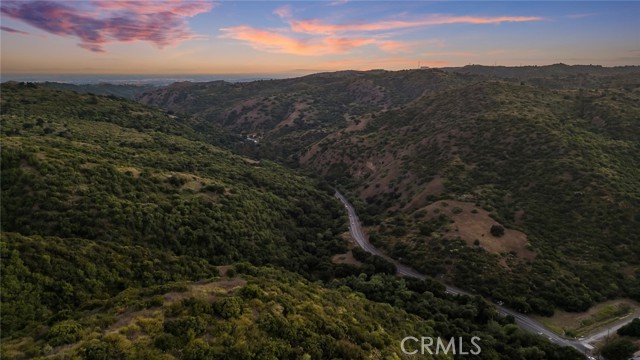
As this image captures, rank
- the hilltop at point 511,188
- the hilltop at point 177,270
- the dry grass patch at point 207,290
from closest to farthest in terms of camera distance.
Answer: the hilltop at point 177,270 → the dry grass patch at point 207,290 → the hilltop at point 511,188

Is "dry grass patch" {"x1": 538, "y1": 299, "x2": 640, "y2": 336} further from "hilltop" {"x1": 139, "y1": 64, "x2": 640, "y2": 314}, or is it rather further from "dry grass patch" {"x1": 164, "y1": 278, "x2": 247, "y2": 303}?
"dry grass patch" {"x1": 164, "y1": 278, "x2": 247, "y2": 303}

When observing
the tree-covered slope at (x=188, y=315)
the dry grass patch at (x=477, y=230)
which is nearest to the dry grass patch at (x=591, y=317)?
the tree-covered slope at (x=188, y=315)

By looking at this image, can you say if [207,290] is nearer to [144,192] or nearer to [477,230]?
[144,192]
